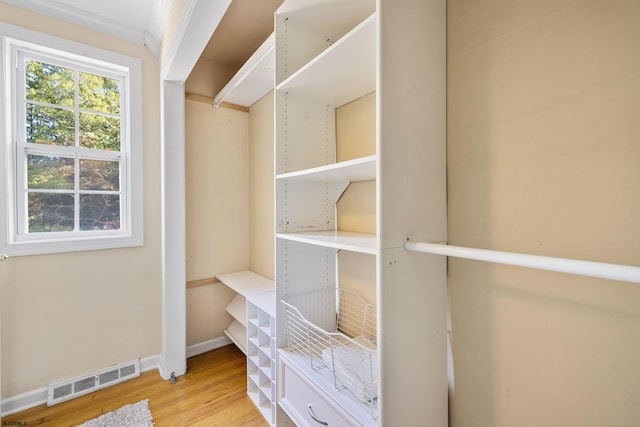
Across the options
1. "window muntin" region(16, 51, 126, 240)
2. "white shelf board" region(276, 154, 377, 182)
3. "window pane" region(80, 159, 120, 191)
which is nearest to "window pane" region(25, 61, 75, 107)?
"window muntin" region(16, 51, 126, 240)

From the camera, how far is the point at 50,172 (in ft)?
6.09

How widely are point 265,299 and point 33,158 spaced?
1.87 meters

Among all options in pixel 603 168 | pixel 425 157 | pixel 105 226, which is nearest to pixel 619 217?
pixel 603 168

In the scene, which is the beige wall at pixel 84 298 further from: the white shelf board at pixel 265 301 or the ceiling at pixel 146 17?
the white shelf board at pixel 265 301

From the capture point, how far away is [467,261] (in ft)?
3.05

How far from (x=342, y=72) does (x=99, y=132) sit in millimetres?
2024

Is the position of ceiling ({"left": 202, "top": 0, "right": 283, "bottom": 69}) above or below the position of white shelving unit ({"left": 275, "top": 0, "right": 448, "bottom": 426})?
above

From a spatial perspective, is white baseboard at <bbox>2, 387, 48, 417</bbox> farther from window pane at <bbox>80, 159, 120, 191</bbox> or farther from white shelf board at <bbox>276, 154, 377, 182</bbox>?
white shelf board at <bbox>276, 154, 377, 182</bbox>

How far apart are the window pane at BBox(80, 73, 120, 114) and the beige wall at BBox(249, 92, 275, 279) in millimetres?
1076

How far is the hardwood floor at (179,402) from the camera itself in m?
1.64

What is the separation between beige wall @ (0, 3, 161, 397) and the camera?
5.59 ft

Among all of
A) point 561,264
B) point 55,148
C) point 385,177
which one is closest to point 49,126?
point 55,148

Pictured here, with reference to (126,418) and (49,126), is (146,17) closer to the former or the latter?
(49,126)

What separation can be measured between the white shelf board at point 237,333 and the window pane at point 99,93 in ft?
6.75
